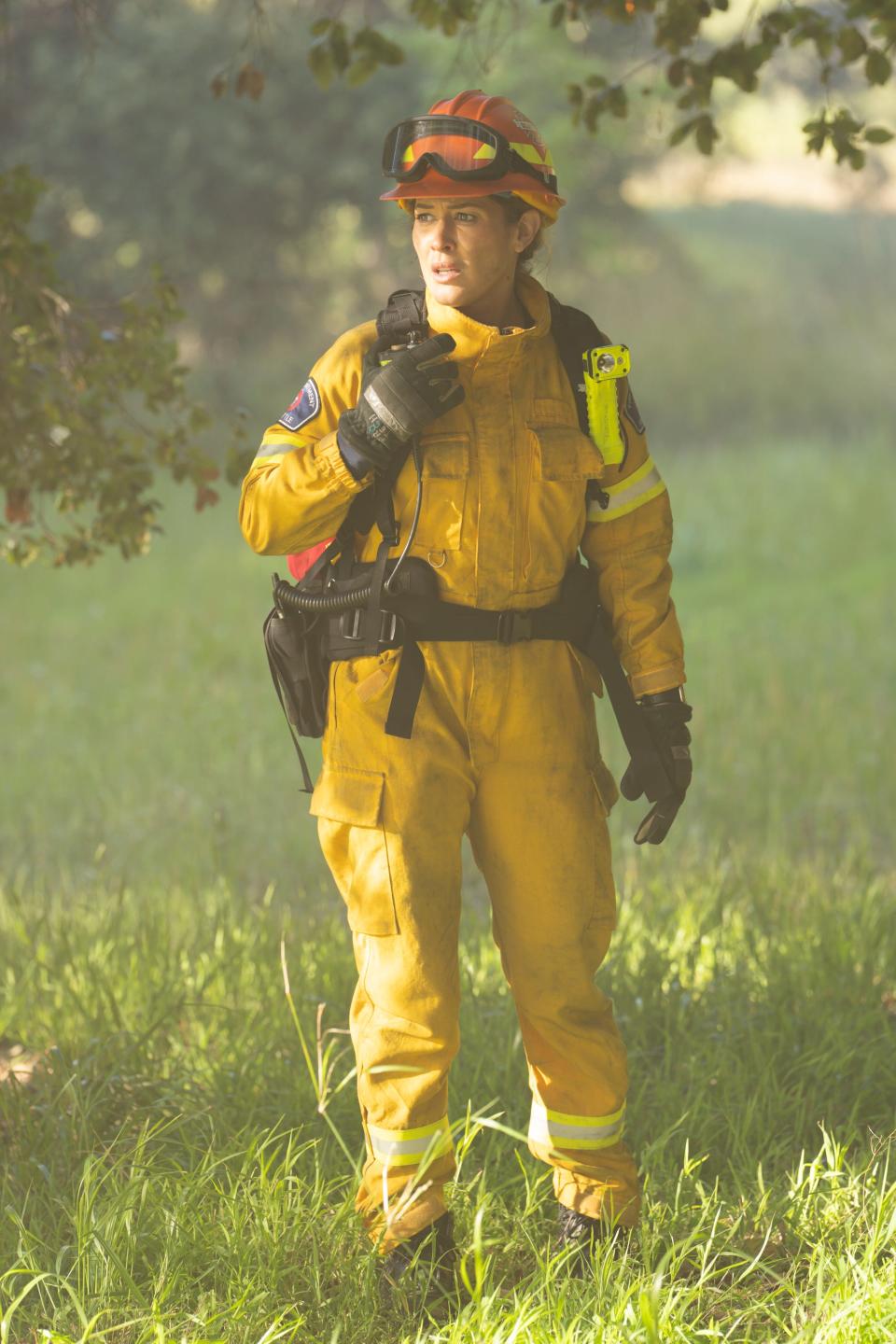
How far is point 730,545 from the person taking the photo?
50.8 ft

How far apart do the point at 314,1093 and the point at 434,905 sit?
3.39 ft

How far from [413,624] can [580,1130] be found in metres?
1.14

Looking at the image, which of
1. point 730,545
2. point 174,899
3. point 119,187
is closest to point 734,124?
point 119,187

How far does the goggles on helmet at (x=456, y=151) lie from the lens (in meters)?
3.11

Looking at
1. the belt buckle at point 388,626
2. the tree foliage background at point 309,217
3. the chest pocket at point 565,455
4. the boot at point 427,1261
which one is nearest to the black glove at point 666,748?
the chest pocket at point 565,455

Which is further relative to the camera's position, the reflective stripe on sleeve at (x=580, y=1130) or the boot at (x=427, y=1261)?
the reflective stripe on sleeve at (x=580, y=1130)

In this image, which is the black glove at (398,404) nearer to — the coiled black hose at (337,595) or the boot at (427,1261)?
the coiled black hose at (337,595)

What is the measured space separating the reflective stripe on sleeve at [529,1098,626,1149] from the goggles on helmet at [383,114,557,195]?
1.95 meters

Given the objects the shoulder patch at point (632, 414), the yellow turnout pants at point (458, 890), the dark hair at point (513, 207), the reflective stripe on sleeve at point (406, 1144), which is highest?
the dark hair at point (513, 207)

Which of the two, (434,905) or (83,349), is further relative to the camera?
(83,349)

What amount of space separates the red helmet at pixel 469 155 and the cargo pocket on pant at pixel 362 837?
1179 mm

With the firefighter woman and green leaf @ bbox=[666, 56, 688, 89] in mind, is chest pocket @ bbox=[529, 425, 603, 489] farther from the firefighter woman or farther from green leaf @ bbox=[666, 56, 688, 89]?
green leaf @ bbox=[666, 56, 688, 89]

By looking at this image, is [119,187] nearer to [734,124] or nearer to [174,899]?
[734,124]

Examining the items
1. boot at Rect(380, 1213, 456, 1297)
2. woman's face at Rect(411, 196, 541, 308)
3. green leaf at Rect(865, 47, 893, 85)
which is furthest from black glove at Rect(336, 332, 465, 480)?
green leaf at Rect(865, 47, 893, 85)
